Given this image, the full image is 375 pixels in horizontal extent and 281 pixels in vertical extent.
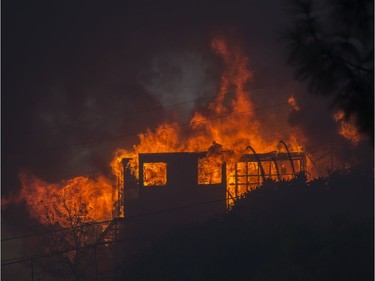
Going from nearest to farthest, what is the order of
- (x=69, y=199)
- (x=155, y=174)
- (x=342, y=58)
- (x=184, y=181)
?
(x=342, y=58) < (x=184, y=181) < (x=155, y=174) < (x=69, y=199)

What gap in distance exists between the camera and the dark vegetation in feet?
110

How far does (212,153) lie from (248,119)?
2030cm

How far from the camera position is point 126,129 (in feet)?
259

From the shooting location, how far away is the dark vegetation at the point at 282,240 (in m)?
33.5

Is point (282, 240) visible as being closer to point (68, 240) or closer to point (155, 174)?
point (155, 174)

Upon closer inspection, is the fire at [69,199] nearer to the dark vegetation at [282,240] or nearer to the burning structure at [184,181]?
the burning structure at [184,181]

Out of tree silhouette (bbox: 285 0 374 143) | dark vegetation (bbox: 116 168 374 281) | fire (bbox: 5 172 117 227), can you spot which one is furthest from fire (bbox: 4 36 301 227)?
tree silhouette (bbox: 285 0 374 143)

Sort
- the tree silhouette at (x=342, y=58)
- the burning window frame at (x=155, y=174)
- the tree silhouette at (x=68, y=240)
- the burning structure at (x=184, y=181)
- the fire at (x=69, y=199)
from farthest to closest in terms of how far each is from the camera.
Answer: the fire at (x=69, y=199)
the tree silhouette at (x=68, y=240)
the burning window frame at (x=155, y=174)
the burning structure at (x=184, y=181)
the tree silhouette at (x=342, y=58)

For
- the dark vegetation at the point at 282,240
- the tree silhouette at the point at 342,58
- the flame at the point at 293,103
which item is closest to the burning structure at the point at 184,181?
the dark vegetation at the point at 282,240

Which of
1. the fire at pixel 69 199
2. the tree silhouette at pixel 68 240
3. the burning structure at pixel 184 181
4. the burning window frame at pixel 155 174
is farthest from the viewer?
the fire at pixel 69 199

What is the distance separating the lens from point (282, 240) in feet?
127

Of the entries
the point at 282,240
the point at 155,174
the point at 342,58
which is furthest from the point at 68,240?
the point at 342,58

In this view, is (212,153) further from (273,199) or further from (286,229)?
(286,229)

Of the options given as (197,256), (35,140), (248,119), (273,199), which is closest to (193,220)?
(273,199)
